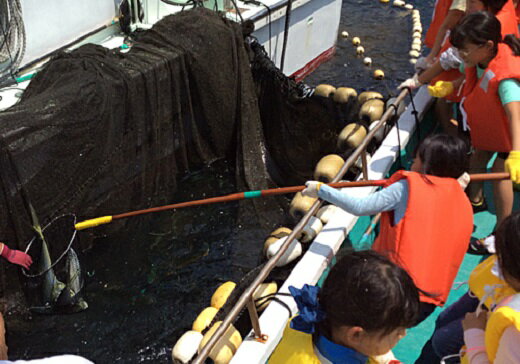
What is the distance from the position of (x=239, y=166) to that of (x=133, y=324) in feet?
6.92

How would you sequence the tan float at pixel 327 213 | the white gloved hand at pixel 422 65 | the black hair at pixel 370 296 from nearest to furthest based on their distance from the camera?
the black hair at pixel 370 296, the tan float at pixel 327 213, the white gloved hand at pixel 422 65

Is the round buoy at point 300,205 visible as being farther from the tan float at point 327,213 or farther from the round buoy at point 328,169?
the tan float at point 327,213

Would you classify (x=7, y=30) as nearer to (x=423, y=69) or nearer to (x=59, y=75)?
(x=59, y=75)

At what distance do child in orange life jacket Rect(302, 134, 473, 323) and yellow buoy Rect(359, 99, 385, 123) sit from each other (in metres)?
2.73

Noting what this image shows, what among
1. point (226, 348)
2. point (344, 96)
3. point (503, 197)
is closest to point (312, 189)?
point (226, 348)

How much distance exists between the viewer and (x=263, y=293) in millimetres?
3521

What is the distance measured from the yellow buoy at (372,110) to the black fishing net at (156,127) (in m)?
0.44

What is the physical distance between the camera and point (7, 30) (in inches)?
197

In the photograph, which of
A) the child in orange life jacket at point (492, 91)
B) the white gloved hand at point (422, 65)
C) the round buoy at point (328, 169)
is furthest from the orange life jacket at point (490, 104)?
the round buoy at point (328, 169)

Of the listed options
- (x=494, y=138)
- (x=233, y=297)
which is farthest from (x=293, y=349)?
(x=494, y=138)

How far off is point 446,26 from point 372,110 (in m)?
1.06

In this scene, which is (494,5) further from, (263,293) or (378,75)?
(378,75)

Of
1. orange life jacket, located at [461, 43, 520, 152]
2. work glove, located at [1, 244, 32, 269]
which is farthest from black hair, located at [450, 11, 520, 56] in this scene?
work glove, located at [1, 244, 32, 269]

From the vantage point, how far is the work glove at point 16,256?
3.89m
